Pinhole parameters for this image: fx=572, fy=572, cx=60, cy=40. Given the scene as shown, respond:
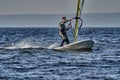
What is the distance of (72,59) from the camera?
31.2 meters

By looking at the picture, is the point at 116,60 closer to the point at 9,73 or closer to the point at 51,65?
the point at 51,65

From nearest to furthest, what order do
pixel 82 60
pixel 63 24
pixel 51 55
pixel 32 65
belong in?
pixel 32 65 < pixel 82 60 < pixel 51 55 < pixel 63 24

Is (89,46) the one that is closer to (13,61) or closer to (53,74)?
(13,61)

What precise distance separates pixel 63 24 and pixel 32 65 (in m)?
8.77

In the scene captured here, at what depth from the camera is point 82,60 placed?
30609mm

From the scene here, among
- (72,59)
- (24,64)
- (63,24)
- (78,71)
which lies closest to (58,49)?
(63,24)

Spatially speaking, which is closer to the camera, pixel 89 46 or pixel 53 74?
pixel 53 74

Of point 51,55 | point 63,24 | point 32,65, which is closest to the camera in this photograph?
point 32,65

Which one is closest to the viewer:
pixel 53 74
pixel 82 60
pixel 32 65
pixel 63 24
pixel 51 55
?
pixel 53 74

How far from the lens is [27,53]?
36188 mm

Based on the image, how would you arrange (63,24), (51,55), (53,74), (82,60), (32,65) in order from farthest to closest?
(63,24) < (51,55) < (82,60) < (32,65) < (53,74)

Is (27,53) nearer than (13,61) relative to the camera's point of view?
No

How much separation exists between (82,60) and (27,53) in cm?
647

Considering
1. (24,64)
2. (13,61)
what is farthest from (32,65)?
(13,61)
